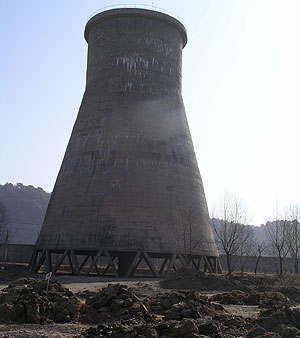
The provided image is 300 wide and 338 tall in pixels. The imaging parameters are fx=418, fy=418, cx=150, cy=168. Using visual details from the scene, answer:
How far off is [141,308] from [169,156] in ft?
46.8

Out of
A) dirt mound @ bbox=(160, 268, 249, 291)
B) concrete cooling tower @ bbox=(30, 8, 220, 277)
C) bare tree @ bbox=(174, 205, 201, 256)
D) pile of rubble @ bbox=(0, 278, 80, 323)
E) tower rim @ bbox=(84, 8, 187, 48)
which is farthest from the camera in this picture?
tower rim @ bbox=(84, 8, 187, 48)

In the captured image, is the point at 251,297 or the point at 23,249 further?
the point at 23,249

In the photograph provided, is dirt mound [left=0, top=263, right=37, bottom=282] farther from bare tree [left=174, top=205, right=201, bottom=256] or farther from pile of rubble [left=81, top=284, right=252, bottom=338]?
pile of rubble [left=81, top=284, right=252, bottom=338]

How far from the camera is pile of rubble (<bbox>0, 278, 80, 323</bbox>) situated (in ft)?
31.9

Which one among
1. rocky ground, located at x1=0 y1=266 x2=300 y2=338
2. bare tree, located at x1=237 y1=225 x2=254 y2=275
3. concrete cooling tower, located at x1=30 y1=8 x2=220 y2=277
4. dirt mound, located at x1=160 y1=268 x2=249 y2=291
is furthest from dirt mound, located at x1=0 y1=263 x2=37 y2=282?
bare tree, located at x1=237 y1=225 x2=254 y2=275

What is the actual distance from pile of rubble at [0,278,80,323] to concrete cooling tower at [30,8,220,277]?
1035 cm

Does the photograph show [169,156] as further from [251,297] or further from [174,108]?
[251,297]

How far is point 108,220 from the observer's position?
855 inches

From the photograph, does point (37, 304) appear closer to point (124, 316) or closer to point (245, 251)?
point (124, 316)

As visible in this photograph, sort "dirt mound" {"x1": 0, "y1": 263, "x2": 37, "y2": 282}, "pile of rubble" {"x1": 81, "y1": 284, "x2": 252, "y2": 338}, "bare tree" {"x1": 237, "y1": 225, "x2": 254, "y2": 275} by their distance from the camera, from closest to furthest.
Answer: "pile of rubble" {"x1": 81, "y1": 284, "x2": 252, "y2": 338}, "dirt mound" {"x1": 0, "y1": 263, "x2": 37, "y2": 282}, "bare tree" {"x1": 237, "y1": 225, "x2": 254, "y2": 275}

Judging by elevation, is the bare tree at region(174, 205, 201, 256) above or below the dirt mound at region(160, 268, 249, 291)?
above

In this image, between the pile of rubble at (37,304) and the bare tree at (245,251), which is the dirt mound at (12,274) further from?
the bare tree at (245,251)

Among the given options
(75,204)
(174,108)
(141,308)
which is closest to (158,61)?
(174,108)

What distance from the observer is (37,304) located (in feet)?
32.7
